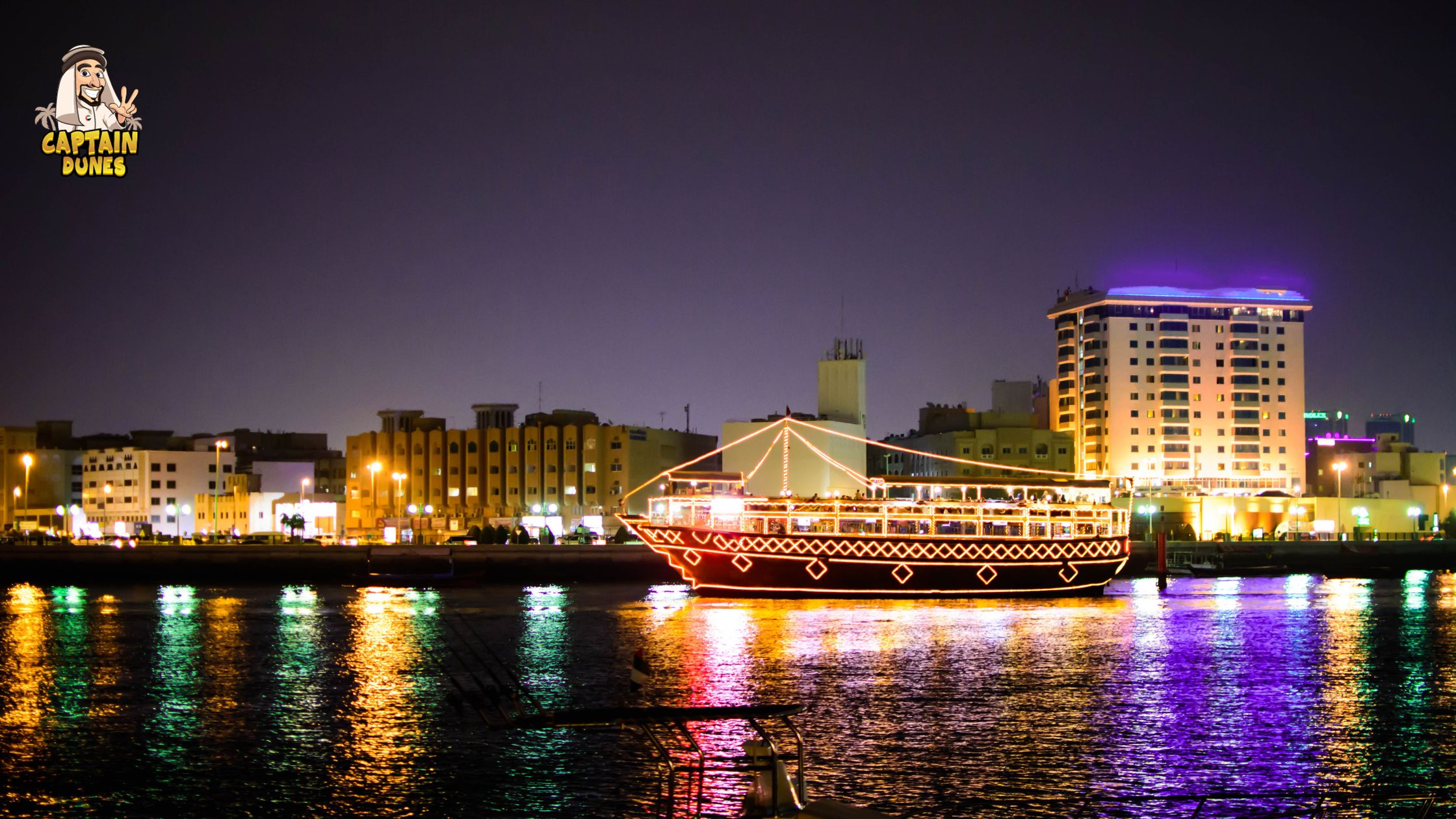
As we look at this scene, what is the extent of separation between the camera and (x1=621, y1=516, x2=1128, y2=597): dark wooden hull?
7488cm

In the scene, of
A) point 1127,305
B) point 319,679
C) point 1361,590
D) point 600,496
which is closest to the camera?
point 319,679

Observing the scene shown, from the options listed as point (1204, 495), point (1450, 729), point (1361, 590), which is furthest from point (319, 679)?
point (1204, 495)

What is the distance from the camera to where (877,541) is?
75.7 meters

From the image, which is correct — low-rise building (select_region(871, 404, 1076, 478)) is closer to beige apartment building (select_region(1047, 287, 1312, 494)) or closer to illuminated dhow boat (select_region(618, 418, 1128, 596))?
beige apartment building (select_region(1047, 287, 1312, 494))

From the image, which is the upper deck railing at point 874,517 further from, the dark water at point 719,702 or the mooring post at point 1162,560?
the mooring post at point 1162,560

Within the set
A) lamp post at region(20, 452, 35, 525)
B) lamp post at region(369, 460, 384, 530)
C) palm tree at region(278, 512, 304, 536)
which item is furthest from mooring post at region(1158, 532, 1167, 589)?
lamp post at region(20, 452, 35, 525)

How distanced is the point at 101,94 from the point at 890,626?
1377 inches

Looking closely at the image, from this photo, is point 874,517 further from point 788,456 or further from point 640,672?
point 640,672

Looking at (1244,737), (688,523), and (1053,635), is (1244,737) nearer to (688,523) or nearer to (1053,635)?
(1053,635)

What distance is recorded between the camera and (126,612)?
218 ft

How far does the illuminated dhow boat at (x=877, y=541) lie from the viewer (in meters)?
75.2

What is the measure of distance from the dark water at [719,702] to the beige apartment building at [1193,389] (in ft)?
347

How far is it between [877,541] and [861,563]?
4.54 feet

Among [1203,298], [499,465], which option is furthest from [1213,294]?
[499,465]
